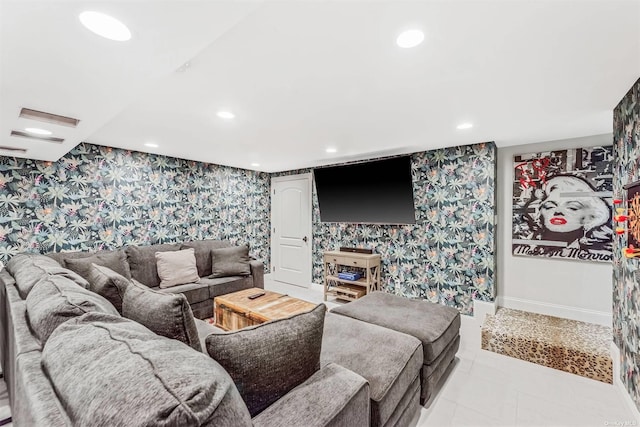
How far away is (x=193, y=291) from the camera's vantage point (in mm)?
3377

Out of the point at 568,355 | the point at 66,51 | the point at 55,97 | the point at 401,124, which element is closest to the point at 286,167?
the point at 401,124

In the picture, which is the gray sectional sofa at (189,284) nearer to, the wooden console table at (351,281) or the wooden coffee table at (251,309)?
the wooden coffee table at (251,309)

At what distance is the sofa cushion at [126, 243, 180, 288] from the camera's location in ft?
11.2

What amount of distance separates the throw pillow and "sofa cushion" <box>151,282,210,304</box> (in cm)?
9

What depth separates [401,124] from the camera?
269cm

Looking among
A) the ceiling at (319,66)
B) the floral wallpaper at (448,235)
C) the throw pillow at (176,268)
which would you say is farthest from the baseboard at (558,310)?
the throw pillow at (176,268)

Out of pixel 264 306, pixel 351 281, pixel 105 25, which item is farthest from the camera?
pixel 351 281

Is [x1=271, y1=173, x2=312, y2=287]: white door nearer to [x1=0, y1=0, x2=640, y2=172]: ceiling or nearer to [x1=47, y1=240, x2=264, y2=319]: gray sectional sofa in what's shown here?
[x1=47, y1=240, x2=264, y2=319]: gray sectional sofa

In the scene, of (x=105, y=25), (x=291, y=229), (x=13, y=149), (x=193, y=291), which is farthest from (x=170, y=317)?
(x=291, y=229)

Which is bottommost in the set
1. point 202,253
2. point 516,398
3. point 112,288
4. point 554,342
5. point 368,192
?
point 516,398

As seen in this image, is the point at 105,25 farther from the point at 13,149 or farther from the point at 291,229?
the point at 291,229

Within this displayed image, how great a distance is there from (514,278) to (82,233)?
5188 millimetres

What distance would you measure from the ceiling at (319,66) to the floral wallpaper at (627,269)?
17 cm

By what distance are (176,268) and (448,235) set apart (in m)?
3.48
